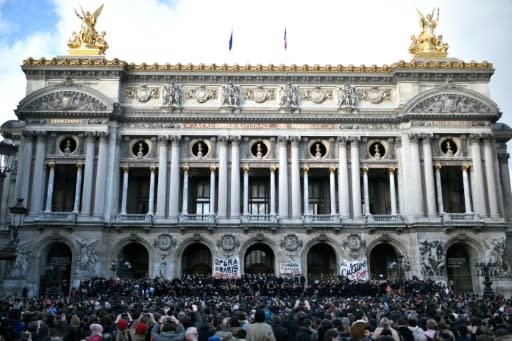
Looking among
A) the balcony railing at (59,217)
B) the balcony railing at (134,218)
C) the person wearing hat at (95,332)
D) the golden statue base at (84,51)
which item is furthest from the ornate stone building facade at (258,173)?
the person wearing hat at (95,332)

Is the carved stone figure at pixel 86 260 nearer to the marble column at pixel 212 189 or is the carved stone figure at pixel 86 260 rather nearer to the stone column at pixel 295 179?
the marble column at pixel 212 189

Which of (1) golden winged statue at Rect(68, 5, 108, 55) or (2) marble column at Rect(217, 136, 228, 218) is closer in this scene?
(2) marble column at Rect(217, 136, 228, 218)

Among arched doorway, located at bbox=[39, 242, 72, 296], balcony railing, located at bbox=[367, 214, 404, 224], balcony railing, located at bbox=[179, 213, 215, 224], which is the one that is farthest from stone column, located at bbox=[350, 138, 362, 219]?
arched doorway, located at bbox=[39, 242, 72, 296]

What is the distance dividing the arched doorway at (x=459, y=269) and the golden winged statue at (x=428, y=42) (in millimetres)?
19416

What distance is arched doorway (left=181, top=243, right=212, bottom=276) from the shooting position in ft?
168

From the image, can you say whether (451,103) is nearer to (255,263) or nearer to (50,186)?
(255,263)

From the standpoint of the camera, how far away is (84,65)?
5144 cm

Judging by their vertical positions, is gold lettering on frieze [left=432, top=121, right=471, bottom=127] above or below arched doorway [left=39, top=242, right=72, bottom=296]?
above

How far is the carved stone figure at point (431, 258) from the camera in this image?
4659cm

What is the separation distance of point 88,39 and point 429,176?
118 feet

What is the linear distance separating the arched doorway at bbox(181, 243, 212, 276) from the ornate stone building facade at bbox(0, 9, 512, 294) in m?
0.15

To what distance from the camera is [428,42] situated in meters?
54.8

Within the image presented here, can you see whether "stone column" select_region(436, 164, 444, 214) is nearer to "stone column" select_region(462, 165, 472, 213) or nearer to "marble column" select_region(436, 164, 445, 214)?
"marble column" select_region(436, 164, 445, 214)

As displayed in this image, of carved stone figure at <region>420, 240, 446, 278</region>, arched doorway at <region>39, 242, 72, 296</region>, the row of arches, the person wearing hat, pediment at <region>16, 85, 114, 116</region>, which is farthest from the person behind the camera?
pediment at <region>16, 85, 114, 116</region>
